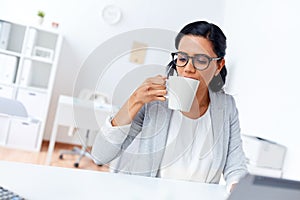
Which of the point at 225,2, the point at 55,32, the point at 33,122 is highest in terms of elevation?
the point at 225,2

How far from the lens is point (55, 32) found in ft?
10.8

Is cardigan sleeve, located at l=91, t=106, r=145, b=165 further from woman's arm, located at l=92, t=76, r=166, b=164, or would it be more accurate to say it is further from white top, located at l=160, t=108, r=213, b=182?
Answer: white top, located at l=160, t=108, r=213, b=182

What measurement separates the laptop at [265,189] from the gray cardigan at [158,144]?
1.17ft

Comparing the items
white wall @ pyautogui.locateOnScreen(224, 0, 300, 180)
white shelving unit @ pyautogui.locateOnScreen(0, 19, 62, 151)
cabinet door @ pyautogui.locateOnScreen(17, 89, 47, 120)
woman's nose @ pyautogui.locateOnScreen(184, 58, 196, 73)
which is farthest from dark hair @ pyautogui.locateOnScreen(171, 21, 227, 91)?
cabinet door @ pyautogui.locateOnScreen(17, 89, 47, 120)

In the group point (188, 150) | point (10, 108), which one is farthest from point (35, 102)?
point (188, 150)

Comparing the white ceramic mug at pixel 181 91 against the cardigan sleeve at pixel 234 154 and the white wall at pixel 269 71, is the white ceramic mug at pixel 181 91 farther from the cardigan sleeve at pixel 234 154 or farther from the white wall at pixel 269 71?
the white wall at pixel 269 71

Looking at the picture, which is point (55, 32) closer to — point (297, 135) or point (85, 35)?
point (85, 35)

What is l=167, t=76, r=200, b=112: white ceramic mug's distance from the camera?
637 mm

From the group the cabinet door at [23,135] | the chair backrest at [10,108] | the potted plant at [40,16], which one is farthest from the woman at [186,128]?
the potted plant at [40,16]

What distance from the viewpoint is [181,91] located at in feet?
2.15

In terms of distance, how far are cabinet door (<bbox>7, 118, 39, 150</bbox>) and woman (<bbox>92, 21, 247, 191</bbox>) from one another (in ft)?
8.55

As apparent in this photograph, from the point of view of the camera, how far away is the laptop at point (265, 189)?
38 cm

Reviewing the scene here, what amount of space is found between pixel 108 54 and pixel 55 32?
2889mm

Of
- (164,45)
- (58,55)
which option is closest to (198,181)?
(164,45)
